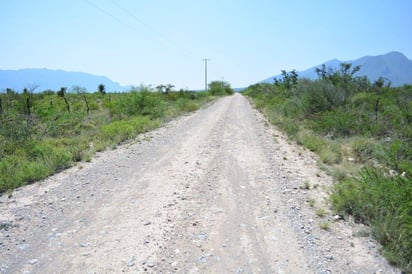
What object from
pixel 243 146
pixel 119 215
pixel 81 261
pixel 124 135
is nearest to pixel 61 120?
pixel 124 135

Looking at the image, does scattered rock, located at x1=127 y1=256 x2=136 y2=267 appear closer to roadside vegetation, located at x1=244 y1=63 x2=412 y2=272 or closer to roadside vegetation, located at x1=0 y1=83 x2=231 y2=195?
roadside vegetation, located at x1=244 y1=63 x2=412 y2=272

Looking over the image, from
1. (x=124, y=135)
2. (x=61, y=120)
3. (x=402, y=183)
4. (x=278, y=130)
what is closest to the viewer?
(x=402, y=183)

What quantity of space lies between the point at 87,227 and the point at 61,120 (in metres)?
13.0

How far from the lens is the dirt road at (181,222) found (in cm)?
344

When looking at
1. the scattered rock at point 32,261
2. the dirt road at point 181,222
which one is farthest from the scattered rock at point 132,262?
the scattered rock at point 32,261

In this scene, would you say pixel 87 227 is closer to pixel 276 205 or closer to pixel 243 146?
pixel 276 205

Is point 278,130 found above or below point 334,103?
below

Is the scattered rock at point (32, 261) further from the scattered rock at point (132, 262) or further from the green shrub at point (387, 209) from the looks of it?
the green shrub at point (387, 209)

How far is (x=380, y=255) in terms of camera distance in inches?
139

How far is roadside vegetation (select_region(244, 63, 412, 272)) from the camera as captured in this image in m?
3.79

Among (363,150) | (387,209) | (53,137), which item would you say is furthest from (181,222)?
(53,137)

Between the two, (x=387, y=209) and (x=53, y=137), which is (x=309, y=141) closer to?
(x=387, y=209)

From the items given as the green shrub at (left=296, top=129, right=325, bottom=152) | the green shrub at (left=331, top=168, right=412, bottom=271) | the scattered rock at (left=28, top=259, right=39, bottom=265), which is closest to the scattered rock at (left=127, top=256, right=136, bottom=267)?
the scattered rock at (left=28, top=259, right=39, bottom=265)

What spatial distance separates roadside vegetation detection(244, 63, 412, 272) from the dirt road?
1.12ft
